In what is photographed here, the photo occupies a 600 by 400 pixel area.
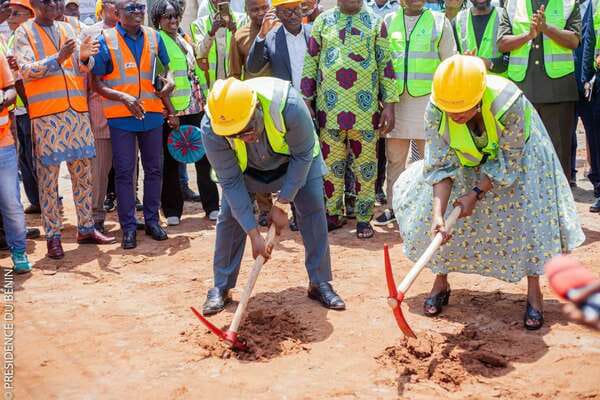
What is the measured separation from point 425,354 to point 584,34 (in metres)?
4.48

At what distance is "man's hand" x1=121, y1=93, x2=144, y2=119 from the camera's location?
6387 mm

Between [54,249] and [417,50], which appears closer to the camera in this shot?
[54,249]

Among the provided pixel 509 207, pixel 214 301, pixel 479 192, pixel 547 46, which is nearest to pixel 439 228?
pixel 479 192

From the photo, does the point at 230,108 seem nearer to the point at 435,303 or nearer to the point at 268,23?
the point at 435,303

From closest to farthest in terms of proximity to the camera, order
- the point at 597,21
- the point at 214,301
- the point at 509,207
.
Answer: the point at 509,207
the point at 214,301
the point at 597,21

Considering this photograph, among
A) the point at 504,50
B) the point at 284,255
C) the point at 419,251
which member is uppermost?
the point at 504,50

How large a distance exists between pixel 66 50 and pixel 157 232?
5.91 feet

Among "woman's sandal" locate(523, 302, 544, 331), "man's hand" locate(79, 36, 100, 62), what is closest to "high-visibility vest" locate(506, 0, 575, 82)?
"woman's sandal" locate(523, 302, 544, 331)

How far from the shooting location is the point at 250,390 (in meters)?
4.03

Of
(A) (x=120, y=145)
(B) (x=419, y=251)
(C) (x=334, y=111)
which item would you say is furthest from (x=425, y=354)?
(A) (x=120, y=145)

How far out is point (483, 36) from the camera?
23.1ft

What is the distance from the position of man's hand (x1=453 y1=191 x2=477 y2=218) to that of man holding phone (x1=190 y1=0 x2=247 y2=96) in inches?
136

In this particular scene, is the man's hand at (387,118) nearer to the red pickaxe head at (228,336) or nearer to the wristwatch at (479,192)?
the wristwatch at (479,192)

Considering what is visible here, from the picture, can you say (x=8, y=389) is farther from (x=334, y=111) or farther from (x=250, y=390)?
(x=334, y=111)
